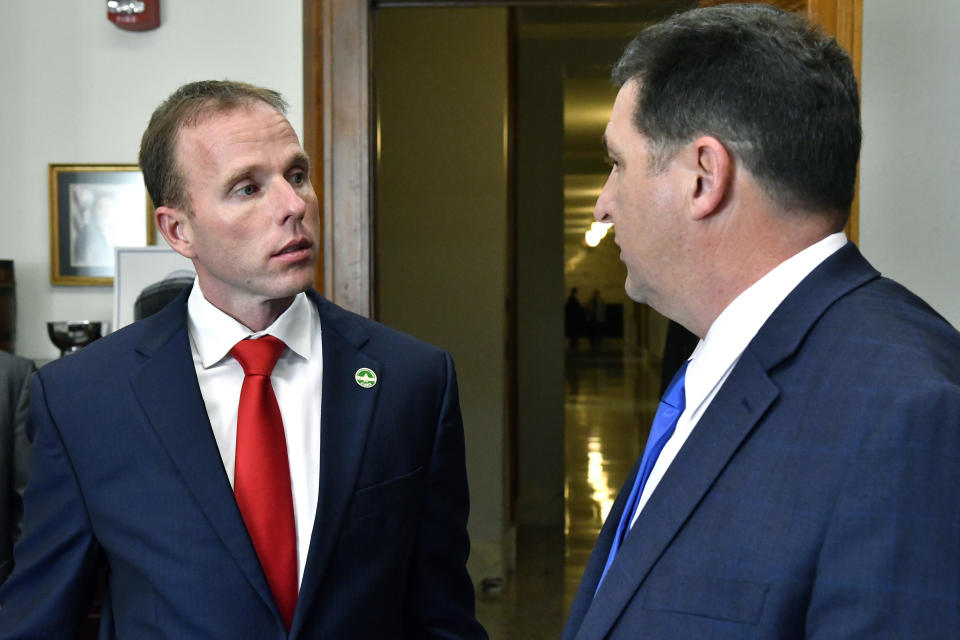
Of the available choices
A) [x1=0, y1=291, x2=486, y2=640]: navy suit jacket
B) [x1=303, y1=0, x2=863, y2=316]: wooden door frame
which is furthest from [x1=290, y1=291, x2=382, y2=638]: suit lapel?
[x1=303, y1=0, x2=863, y2=316]: wooden door frame

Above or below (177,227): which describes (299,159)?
above

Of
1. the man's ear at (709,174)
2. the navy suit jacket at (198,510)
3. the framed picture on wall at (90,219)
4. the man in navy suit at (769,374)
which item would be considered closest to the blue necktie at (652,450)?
the man in navy suit at (769,374)

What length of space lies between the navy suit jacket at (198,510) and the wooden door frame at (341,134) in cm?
135

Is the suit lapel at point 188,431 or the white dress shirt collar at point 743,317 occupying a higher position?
the white dress shirt collar at point 743,317

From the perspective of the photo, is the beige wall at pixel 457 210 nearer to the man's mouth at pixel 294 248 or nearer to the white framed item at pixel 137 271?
the white framed item at pixel 137 271

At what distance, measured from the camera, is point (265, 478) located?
146 centimetres

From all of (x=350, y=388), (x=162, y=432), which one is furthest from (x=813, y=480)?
(x=162, y=432)

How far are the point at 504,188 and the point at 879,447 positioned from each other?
4.83 meters

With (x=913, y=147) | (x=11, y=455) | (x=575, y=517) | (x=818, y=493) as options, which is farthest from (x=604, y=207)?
(x=575, y=517)

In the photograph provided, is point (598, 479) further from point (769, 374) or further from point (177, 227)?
point (769, 374)

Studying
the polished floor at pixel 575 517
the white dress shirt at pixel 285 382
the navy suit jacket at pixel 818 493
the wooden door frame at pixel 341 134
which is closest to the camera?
the navy suit jacket at pixel 818 493

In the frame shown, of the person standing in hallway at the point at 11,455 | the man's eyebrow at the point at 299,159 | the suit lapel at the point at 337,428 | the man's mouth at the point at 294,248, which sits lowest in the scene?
the person standing in hallway at the point at 11,455

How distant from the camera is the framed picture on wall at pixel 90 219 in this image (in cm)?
299

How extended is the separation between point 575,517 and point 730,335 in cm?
620
